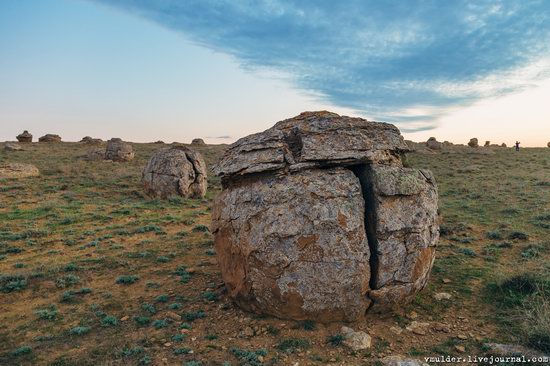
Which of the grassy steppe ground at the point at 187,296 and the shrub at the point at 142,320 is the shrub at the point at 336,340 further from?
the shrub at the point at 142,320

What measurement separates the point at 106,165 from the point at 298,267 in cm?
3880

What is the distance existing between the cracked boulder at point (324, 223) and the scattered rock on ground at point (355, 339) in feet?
1.57

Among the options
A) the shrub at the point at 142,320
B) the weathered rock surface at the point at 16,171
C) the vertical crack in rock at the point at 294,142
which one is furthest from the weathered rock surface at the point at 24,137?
the vertical crack in rock at the point at 294,142

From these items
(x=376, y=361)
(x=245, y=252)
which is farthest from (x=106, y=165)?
(x=376, y=361)

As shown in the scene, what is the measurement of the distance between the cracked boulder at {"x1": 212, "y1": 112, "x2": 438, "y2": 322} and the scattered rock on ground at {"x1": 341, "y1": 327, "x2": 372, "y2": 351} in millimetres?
478

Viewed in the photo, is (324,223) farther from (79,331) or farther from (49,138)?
(49,138)

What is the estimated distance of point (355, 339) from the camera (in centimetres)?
816

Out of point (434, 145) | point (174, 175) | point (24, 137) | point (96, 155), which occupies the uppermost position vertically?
point (434, 145)

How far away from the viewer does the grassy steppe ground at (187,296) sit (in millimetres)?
7961

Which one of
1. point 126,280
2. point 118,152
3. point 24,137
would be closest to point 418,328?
point 126,280

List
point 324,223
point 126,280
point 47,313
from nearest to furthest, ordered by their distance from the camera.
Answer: point 324,223 < point 47,313 < point 126,280

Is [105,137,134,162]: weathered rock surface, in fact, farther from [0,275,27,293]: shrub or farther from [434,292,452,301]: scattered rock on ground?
[434,292,452,301]: scattered rock on ground

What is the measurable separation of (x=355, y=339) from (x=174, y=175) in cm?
2092

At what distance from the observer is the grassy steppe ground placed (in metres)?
7.96
